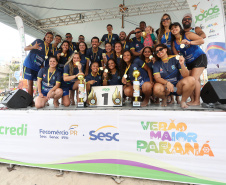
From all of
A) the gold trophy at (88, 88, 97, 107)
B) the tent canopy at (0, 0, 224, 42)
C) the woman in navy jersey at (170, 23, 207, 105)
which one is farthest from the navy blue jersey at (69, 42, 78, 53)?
the tent canopy at (0, 0, 224, 42)

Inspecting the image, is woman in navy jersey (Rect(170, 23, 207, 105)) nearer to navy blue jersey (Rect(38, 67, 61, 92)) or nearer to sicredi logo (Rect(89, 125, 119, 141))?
sicredi logo (Rect(89, 125, 119, 141))

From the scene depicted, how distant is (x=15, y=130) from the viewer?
208 cm

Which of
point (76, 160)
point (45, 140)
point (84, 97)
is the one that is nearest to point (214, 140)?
point (76, 160)

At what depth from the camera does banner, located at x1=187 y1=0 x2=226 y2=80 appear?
4254mm

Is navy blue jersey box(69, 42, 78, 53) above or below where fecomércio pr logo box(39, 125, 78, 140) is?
above

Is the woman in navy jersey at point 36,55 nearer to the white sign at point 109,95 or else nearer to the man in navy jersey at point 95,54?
the man in navy jersey at point 95,54

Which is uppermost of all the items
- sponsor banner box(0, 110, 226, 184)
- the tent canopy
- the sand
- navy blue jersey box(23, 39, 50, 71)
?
the tent canopy

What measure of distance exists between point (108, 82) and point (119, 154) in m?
1.55

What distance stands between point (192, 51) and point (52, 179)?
294 cm

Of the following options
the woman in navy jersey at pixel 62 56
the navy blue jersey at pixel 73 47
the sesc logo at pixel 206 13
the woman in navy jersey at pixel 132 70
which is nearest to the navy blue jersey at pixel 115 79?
the woman in navy jersey at pixel 132 70

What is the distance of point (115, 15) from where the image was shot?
6078 mm

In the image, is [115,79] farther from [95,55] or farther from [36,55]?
[36,55]

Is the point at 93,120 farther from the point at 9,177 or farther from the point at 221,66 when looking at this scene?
the point at 221,66

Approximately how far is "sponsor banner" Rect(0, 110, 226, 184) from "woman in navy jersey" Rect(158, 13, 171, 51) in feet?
4.93
